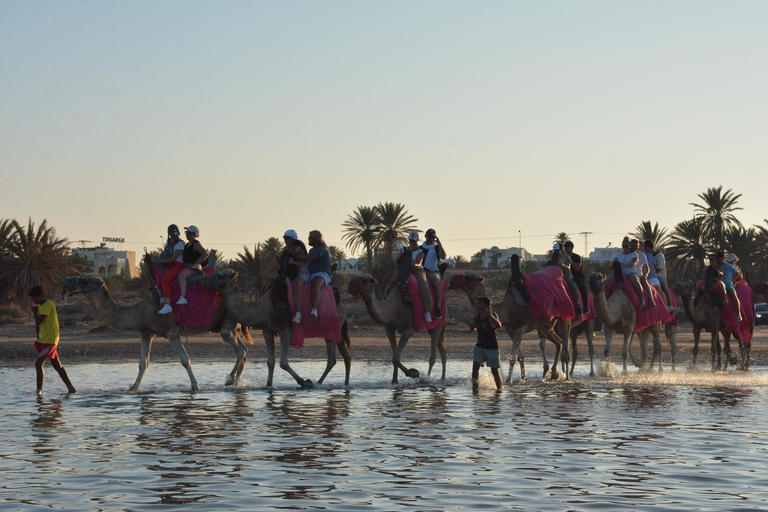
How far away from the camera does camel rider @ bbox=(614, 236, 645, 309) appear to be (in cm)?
1989

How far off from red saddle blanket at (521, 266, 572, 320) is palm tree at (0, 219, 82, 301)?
20.7 metres

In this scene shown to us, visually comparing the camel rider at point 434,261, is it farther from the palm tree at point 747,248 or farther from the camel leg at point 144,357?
the palm tree at point 747,248

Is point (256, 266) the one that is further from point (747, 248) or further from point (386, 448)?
point (386, 448)

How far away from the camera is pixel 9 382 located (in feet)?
59.6

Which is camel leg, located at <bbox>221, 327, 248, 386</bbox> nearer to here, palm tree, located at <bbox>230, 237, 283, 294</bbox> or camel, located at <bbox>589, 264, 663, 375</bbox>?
camel, located at <bbox>589, 264, 663, 375</bbox>

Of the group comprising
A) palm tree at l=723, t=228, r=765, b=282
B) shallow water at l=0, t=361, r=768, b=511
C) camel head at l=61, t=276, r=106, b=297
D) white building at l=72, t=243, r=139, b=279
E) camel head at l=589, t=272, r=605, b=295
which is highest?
white building at l=72, t=243, r=139, b=279

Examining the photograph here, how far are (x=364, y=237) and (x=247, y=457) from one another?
48616 mm

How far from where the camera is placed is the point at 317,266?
17.0m

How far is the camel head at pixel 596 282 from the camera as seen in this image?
1923 centimetres

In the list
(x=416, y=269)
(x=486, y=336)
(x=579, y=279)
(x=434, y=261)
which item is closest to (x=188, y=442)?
(x=486, y=336)

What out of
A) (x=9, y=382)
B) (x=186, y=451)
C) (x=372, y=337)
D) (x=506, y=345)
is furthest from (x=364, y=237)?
(x=186, y=451)

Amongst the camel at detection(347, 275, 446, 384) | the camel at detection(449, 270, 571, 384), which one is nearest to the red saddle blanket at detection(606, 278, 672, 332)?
the camel at detection(449, 270, 571, 384)

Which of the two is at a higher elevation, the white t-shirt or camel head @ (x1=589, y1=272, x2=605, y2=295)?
the white t-shirt

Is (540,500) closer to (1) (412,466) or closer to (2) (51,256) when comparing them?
(1) (412,466)
